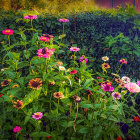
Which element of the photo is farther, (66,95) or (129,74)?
(129,74)

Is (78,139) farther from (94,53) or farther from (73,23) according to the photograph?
(73,23)

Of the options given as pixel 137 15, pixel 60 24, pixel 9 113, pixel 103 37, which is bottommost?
pixel 9 113

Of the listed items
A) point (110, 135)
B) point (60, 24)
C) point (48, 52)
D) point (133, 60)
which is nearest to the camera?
point (48, 52)

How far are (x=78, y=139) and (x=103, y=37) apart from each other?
2146 mm

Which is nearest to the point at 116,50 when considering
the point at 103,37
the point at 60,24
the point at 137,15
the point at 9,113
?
the point at 103,37

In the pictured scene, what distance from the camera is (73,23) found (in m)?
3.06

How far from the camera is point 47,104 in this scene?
1802 millimetres

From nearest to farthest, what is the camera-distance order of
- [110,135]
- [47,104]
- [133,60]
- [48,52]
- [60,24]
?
[48,52] < [110,135] < [47,104] < [60,24] < [133,60]

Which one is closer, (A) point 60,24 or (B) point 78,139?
(B) point 78,139

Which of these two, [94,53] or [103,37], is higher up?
[103,37]

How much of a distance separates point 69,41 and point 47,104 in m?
1.61

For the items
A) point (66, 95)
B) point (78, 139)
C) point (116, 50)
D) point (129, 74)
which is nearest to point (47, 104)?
point (66, 95)

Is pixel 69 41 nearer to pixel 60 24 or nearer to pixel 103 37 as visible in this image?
pixel 60 24

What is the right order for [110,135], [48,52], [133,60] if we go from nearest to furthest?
[48,52] → [110,135] → [133,60]
